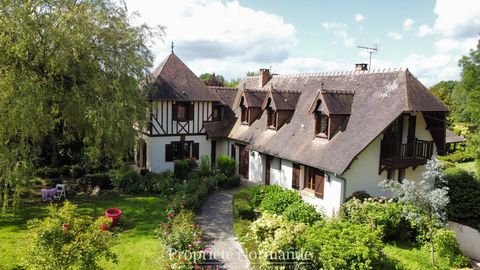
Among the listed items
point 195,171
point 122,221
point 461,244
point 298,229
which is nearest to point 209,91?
A: point 195,171

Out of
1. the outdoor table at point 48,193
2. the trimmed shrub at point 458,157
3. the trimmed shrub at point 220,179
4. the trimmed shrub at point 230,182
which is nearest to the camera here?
the outdoor table at point 48,193

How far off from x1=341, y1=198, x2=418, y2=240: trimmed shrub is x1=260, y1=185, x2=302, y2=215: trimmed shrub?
7.65 ft

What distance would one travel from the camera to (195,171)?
23.3 m

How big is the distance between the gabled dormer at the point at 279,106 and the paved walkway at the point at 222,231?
17.2 ft

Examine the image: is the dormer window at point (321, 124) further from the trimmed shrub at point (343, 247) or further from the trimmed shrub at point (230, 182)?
the trimmed shrub at point (343, 247)

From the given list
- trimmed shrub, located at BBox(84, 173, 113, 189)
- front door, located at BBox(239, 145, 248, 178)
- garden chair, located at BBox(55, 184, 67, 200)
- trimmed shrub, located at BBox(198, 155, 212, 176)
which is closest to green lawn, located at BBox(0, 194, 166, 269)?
garden chair, located at BBox(55, 184, 67, 200)

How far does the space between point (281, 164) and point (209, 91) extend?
28.4 ft

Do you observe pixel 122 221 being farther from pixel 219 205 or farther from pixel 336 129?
pixel 336 129

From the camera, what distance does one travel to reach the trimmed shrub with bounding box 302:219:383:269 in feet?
35.0

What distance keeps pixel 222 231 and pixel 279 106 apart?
929 cm

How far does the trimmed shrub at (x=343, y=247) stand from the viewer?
10.7m

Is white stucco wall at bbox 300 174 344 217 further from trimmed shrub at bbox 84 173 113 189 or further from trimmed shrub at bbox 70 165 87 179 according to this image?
trimmed shrub at bbox 70 165 87 179

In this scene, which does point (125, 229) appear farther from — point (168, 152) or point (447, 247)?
point (447, 247)

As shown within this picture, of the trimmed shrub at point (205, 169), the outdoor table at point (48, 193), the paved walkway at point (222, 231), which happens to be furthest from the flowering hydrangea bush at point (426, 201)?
the outdoor table at point (48, 193)
